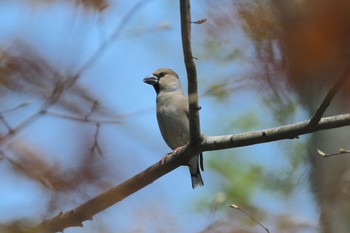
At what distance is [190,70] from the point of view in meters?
3.11

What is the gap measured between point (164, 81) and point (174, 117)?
0.86 meters

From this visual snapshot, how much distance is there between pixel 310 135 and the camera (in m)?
3.22

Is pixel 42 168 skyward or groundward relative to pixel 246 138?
skyward

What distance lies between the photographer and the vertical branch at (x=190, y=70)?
2628 mm

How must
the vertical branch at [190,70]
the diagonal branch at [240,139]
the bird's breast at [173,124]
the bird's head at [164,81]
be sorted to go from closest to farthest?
the vertical branch at [190,70]
the diagonal branch at [240,139]
the bird's breast at [173,124]
the bird's head at [164,81]

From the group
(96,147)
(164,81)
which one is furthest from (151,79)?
(96,147)

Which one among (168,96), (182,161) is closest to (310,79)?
(182,161)

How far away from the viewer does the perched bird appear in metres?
6.68

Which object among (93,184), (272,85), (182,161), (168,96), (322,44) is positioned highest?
(322,44)

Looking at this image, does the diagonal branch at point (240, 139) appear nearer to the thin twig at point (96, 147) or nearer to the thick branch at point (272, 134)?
the thick branch at point (272, 134)

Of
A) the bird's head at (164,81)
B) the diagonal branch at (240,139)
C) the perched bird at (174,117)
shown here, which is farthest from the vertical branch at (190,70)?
the bird's head at (164,81)

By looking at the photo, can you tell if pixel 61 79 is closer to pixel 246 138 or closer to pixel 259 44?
pixel 259 44

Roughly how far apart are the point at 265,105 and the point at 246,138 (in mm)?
2099

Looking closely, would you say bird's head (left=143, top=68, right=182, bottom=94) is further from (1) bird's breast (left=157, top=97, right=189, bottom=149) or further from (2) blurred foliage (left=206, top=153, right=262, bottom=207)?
(2) blurred foliage (left=206, top=153, right=262, bottom=207)
